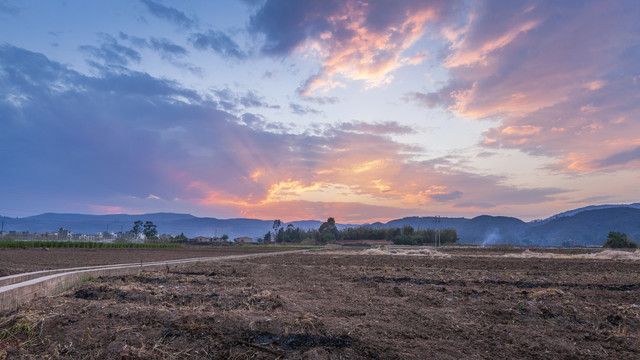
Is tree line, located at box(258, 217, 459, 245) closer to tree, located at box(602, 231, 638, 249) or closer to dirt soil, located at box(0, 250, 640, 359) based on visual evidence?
tree, located at box(602, 231, 638, 249)

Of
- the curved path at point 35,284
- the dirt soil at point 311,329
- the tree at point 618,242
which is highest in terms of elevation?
the curved path at point 35,284

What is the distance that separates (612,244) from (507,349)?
77.4 m

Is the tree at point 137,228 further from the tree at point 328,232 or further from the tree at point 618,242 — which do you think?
the tree at point 618,242

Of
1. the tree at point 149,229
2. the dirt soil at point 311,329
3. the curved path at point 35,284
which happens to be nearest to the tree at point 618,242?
the dirt soil at point 311,329

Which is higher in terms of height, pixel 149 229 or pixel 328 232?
pixel 149 229

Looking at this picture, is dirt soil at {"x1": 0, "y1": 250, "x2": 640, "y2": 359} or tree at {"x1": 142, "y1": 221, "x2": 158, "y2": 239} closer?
dirt soil at {"x1": 0, "y1": 250, "x2": 640, "y2": 359}

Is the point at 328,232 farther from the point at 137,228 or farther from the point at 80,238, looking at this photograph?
the point at 137,228

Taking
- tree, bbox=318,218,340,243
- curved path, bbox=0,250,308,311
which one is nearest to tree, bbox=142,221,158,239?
tree, bbox=318,218,340,243

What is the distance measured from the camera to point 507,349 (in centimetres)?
520

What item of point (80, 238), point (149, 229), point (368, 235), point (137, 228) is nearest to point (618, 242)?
point (368, 235)

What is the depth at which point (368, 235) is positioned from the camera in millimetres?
137000

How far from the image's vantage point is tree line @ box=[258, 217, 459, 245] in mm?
113562

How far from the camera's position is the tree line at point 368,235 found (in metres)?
114

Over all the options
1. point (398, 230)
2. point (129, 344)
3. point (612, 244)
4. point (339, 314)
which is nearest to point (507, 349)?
point (339, 314)
